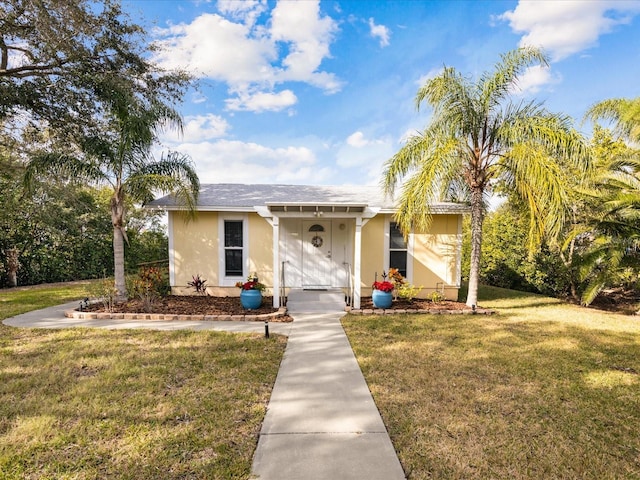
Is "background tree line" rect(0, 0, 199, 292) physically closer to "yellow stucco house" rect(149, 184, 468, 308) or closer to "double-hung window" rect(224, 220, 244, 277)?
"yellow stucco house" rect(149, 184, 468, 308)

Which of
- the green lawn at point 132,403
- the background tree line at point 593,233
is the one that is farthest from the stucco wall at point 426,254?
the green lawn at point 132,403

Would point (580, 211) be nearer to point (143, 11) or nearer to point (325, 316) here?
point (325, 316)

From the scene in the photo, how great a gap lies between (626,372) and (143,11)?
45.0ft

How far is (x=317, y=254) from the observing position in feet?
30.8

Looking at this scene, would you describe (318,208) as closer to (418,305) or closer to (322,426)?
(418,305)

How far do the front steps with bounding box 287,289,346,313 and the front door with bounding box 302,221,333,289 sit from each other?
1.81 feet

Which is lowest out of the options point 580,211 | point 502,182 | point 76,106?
point 580,211

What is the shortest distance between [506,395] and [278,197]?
809 cm

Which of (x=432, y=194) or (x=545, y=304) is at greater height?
(x=432, y=194)

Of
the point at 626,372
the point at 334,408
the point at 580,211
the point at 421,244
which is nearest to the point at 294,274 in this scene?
the point at 421,244

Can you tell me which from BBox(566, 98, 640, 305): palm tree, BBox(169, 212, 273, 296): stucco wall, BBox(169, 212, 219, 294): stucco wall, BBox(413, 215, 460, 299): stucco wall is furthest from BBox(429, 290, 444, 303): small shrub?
BBox(169, 212, 219, 294): stucco wall

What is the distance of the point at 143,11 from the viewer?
30.4ft

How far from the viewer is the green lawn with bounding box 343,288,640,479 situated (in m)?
2.67

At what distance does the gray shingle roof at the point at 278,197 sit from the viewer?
8914 millimetres
